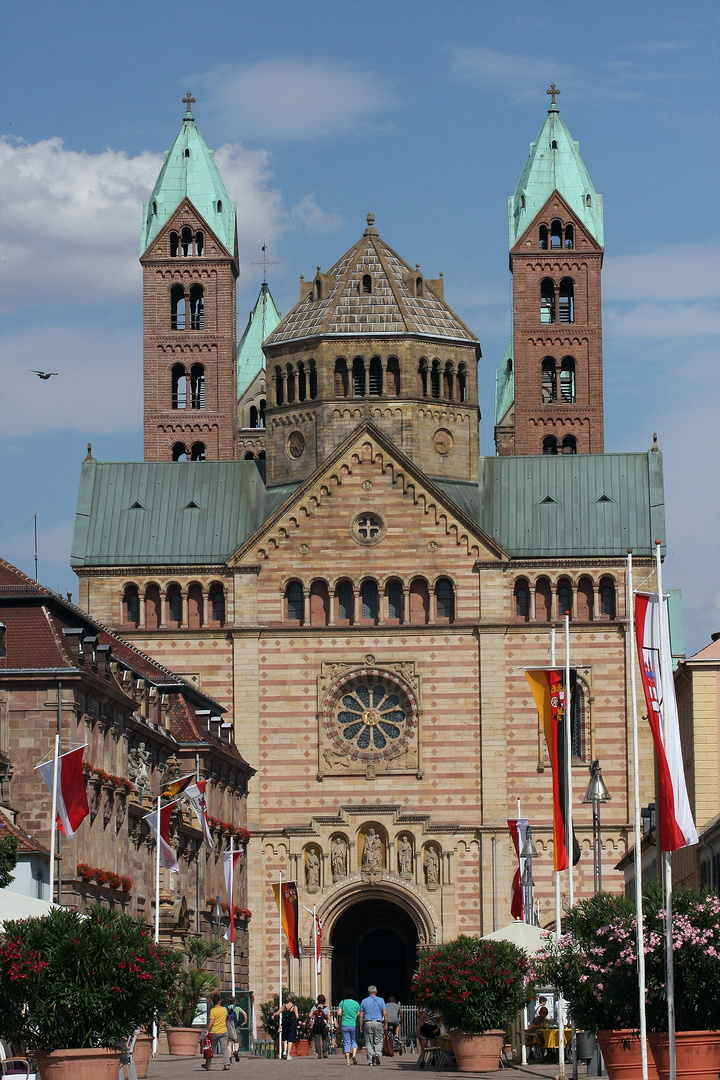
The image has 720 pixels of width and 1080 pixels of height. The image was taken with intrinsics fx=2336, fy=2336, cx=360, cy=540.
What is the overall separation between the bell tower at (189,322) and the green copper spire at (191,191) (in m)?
0.04

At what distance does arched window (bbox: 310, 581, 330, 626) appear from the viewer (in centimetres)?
8962

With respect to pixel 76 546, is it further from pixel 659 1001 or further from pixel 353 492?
pixel 659 1001

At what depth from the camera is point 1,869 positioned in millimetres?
46438

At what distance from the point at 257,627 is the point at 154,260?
19.6 meters

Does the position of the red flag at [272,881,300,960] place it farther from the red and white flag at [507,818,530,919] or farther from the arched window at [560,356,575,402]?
the arched window at [560,356,575,402]

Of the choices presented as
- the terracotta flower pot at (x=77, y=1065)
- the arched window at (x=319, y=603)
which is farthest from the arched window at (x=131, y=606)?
the terracotta flower pot at (x=77, y=1065)

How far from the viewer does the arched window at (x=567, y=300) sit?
3964 inches

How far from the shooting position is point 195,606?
90.1 meters

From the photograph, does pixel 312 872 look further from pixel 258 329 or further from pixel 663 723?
pixel 663 723

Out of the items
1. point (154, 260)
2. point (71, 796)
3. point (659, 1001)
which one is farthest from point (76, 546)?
point (659, 1001)

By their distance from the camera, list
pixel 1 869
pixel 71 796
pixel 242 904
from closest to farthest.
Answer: pixel 1 869 < pixel 71 796 < pixel 242 904

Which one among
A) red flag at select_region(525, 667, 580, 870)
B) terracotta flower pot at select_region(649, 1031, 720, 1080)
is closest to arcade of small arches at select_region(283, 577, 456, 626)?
red flag at select_region(525, 667, 580, 870)

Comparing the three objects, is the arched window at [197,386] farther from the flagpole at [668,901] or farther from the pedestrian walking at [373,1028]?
the flagpole at [668,901]

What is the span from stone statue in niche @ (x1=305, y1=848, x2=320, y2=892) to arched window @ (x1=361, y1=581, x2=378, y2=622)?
30.4ft
